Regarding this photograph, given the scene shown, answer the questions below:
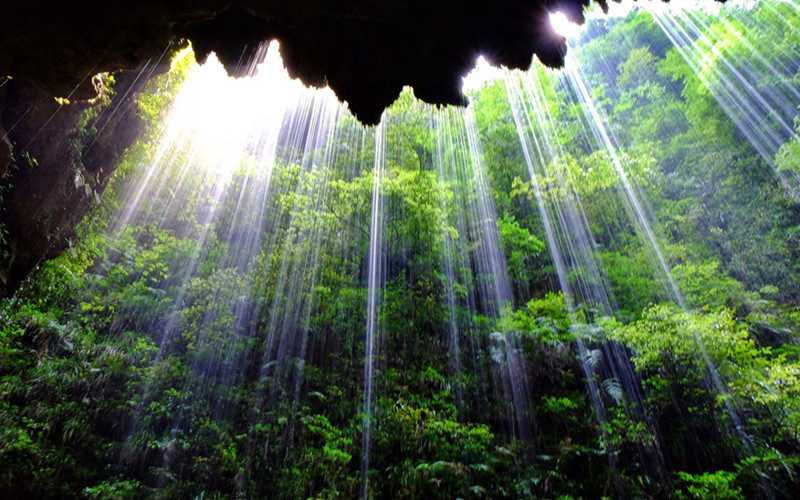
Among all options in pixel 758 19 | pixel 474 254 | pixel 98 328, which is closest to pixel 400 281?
pixel 474 254

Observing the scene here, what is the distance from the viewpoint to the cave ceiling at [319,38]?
297 cm

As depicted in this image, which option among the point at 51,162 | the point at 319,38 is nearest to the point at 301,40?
the point at 319,38

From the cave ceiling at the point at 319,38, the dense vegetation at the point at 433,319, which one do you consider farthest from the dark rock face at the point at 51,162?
the cave ceiling at the point at 319,38

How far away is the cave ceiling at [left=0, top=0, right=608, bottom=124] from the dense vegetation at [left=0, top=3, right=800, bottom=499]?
374 cm

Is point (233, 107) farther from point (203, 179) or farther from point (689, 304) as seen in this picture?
point (689, 304)

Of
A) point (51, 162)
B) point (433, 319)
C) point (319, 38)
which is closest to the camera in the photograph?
point (319, 38)

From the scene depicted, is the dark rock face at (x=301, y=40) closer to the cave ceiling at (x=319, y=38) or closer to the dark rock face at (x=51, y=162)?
the cave ceiling at (x=319, y=38)

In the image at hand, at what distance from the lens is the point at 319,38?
3492 mm

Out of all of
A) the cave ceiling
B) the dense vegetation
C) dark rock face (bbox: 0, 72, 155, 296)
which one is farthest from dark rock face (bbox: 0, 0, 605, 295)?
the dense vegetation

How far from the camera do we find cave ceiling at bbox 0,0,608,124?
297cm

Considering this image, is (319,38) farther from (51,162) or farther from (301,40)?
(51,162)

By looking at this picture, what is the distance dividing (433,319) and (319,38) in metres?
9.70

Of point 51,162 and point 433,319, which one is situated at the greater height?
point 433,319

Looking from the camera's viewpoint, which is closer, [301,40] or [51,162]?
[301,40]
